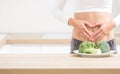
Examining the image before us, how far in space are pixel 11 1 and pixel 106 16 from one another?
1028mm

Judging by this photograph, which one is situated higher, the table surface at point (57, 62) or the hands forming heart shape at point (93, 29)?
the hands forming heart shape at point (93, 29)

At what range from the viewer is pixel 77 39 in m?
1.40

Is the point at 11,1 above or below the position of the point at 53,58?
above

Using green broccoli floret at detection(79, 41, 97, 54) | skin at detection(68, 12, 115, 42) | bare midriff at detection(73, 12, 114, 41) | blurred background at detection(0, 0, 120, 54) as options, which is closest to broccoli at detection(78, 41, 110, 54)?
green broccoli floret at detection(79, 41, 97, 54)

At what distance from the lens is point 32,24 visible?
2.21 meters

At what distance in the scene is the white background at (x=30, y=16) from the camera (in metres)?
2.20

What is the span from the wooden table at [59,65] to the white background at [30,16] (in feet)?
3.86

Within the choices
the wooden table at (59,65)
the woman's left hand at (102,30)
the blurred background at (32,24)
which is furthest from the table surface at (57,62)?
the blurred background at (32,24)

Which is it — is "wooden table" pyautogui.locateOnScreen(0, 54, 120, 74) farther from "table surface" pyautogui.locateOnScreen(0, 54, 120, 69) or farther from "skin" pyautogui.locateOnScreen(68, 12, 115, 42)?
"skin" pyautogui.locateOnScreen(68, 12, 115, 42)

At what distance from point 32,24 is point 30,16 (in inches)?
2.6

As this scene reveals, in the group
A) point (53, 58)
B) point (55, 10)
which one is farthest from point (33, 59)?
point (55, 10)

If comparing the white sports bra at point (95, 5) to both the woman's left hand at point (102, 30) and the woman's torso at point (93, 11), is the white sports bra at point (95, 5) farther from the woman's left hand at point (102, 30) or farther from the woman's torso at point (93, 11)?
the woman's left hand at point (102, 30)
